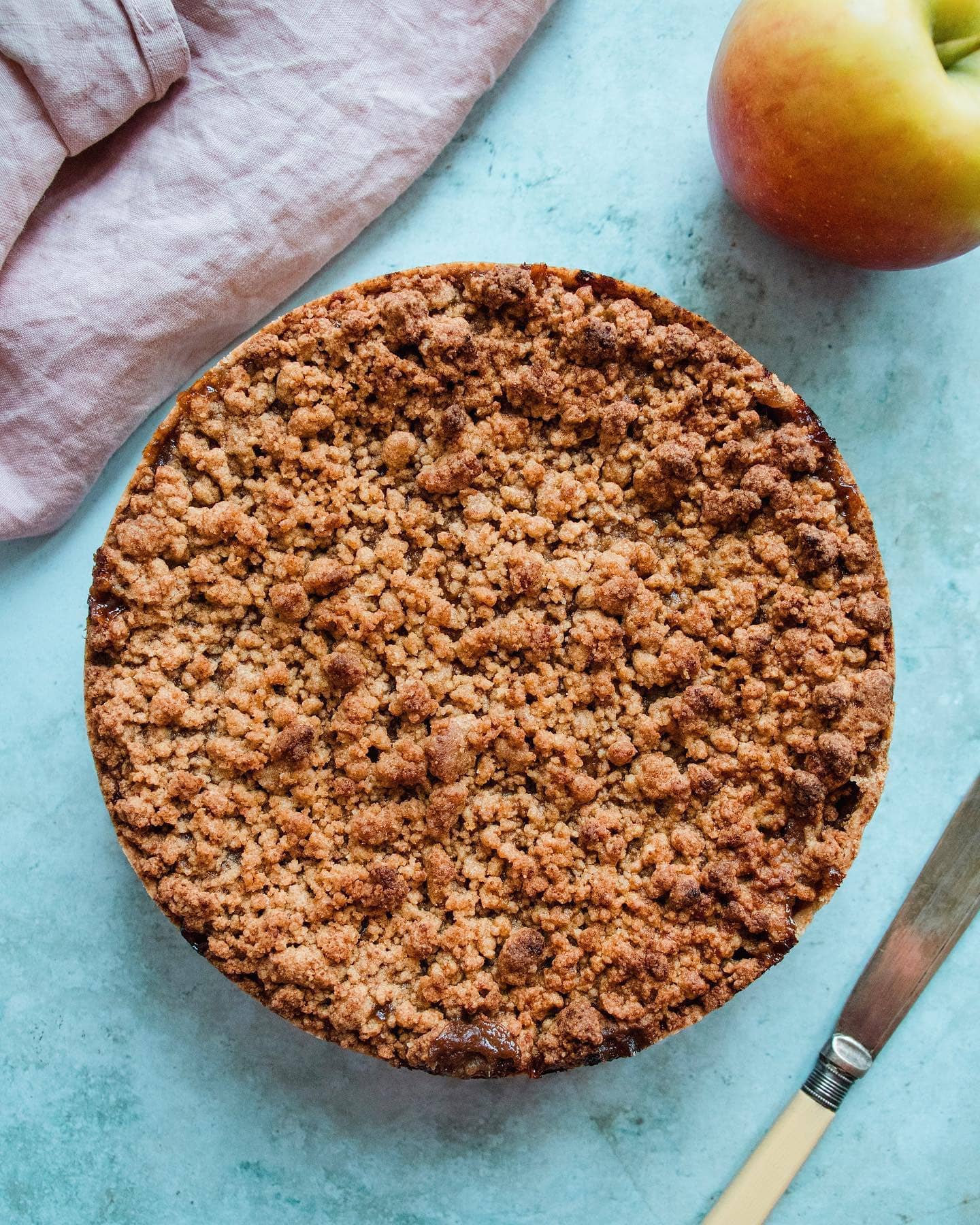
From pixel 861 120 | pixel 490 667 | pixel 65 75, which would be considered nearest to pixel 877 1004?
pixel 490 667

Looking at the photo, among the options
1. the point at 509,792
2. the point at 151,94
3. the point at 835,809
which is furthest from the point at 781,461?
the point at 151,94

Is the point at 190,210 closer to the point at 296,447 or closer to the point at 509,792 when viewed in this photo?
the point at 296,447

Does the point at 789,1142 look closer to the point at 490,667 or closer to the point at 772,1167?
the point at 772,1167

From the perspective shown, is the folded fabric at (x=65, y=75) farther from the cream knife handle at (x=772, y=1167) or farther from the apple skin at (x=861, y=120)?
the cream knife handle at (x=772, y=1167)

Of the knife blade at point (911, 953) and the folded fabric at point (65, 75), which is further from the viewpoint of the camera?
the knife blade at point (911, 953)

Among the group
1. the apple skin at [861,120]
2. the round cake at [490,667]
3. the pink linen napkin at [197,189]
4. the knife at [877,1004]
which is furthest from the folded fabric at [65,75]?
the knife at [877,1004]
